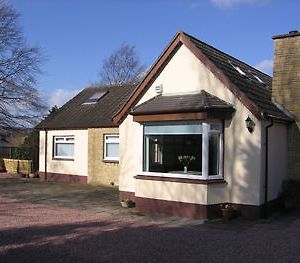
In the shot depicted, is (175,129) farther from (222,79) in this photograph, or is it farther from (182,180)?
(222,79)

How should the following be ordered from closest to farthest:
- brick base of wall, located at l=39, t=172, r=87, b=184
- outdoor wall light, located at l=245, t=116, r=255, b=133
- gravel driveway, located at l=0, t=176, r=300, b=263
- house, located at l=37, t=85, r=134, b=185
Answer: gravel driveway, located at l=0, t=176, r=300, b=263 → outdoor wall light, located at l=245, t=116, r=255, b=133 → house, located at l=37, t=85, r=134, b=185 → brick base of wall, located at l=39, t=172, r=87, b=184

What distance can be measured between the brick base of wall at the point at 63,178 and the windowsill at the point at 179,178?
9144 mm

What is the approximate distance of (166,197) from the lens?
557 inches

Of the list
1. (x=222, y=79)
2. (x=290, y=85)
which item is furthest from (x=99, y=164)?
(x=290, y=85)

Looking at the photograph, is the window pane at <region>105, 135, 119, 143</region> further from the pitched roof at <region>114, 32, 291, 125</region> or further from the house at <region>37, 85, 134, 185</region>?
the pitched roof at <region>114, 32, 291, 125</region>

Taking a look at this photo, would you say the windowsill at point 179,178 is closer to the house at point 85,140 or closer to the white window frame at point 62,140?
the house at point 85,140

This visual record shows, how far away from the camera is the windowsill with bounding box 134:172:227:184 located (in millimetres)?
13449

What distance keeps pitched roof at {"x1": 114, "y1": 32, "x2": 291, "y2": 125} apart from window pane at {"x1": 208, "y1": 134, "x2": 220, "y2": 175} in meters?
1.43

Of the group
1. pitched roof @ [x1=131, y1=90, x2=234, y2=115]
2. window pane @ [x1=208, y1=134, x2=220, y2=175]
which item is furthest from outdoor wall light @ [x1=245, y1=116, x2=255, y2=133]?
window pane @ [x1=208, y1=134, x2=220, y2=175]

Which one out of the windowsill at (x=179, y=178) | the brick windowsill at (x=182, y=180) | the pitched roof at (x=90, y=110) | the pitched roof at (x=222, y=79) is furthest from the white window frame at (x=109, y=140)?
the brick windowsill at (x=182, y=180)

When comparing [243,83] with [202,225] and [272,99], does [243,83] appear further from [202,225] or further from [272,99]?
[202,225]

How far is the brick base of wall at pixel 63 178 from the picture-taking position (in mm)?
23453

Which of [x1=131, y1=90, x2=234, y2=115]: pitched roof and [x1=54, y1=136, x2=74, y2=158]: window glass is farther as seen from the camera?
[x1=54, y1=136, x2=74, y2=158]: window glass

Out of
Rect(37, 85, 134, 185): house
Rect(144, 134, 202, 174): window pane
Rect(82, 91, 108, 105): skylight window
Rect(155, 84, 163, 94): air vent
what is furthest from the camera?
Rect(82, 91, 108, 105): skylight window
